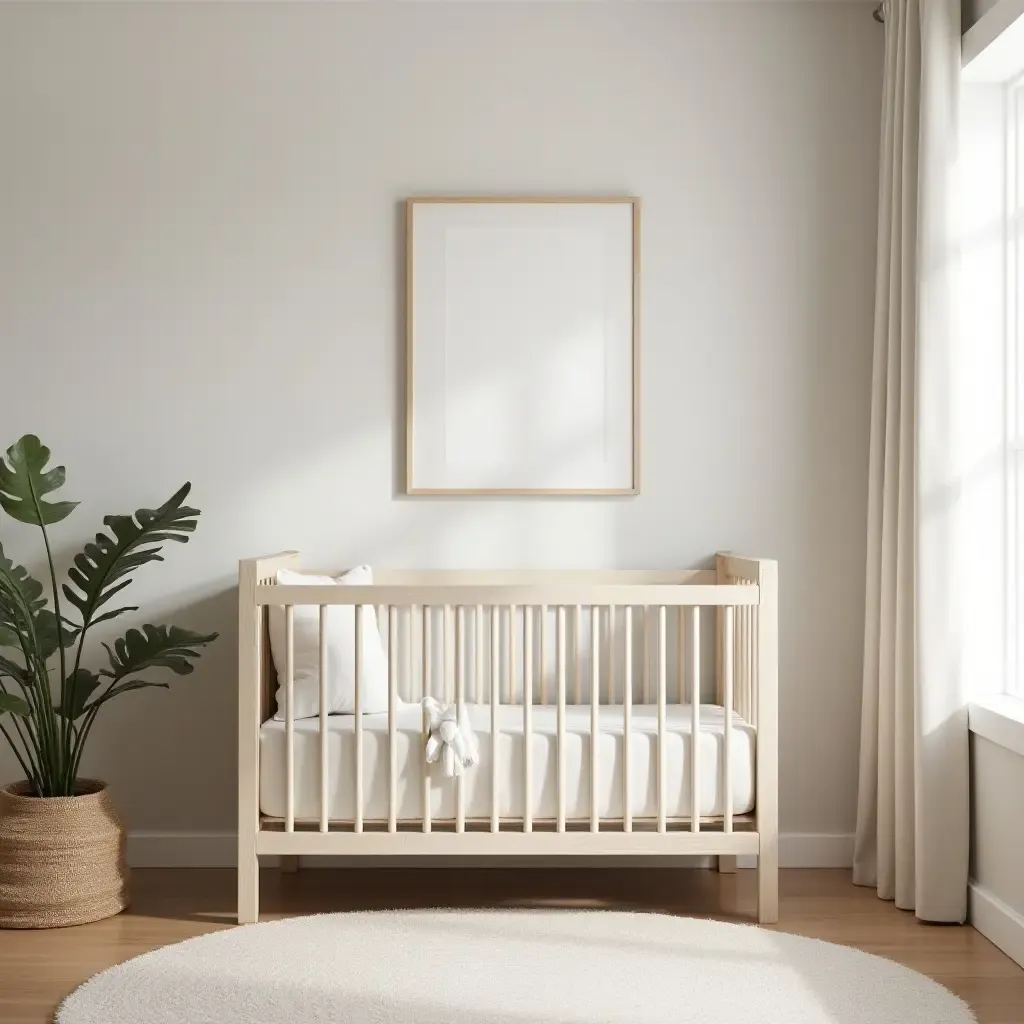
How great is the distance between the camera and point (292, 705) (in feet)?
8.19

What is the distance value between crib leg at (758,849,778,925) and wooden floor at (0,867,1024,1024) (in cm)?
3

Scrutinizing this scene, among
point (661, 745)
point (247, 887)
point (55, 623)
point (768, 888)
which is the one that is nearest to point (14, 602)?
point (55, 623)

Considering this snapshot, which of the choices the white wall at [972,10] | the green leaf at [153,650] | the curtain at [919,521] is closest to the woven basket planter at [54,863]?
the green leaf at [153,650]

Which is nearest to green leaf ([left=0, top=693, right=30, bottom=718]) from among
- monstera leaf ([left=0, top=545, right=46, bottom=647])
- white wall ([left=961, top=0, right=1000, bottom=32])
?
monstera leaf ([left=0, top=545, right=46, bottom=647])

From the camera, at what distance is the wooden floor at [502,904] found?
86.7 inches

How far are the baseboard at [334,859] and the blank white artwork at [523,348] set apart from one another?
3.26 feet

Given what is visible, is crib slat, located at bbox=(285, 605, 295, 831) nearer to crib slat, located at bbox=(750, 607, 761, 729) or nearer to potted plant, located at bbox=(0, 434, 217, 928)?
potted plant, located at bbox=(0, 434, 217, 928)

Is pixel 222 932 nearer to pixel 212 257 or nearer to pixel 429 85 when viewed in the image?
pixel 212 257

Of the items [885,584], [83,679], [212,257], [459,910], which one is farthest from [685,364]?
[83,679]

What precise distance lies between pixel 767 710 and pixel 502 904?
0.78 metres

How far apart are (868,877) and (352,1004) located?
145 centimetres

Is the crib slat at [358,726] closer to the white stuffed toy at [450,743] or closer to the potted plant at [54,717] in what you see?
the white stuffed toy at [450,743]

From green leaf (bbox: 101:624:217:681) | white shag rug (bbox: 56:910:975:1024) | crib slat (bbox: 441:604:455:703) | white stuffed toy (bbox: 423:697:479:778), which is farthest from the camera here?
crib slat (bbox: 441:604:455:703)

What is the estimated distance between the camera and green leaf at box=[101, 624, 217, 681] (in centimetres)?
271
